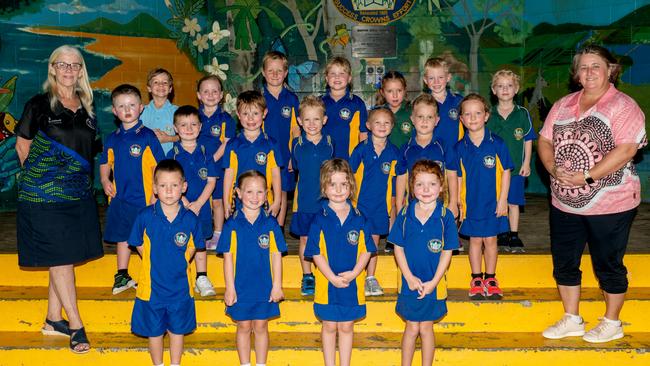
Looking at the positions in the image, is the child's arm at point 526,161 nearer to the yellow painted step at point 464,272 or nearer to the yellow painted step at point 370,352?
the yellow painted step at point 464,272

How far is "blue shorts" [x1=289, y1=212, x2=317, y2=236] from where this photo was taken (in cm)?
501

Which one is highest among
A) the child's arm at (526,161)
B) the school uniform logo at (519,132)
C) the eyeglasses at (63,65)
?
the eyeglasses at (63,65)

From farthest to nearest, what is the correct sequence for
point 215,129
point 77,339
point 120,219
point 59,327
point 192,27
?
point 192,27 → point 215,129 → point 120,219 → point 59,327 → point 77,339

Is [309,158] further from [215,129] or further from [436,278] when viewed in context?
[436,278]

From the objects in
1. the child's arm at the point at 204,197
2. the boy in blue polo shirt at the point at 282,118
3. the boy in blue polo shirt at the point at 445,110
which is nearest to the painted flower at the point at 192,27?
the boy in blue polo shirt at the point at 282,118

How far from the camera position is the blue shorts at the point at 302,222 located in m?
5.01

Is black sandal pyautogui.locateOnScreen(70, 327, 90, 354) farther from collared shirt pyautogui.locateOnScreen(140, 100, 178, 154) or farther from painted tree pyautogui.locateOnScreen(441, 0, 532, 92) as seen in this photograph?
painted tree pyautogui.locateOnScreen(441, 0, 532, 92)

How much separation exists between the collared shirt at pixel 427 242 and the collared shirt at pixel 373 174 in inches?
34.2

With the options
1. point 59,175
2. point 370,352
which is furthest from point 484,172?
point 59,175

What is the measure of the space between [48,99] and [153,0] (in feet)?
15.2

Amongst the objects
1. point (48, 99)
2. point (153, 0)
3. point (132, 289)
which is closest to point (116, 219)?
point (132, 289)

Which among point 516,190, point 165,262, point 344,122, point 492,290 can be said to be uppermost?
point 344,122

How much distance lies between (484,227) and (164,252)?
7.17 feet

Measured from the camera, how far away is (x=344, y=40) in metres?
8.81
